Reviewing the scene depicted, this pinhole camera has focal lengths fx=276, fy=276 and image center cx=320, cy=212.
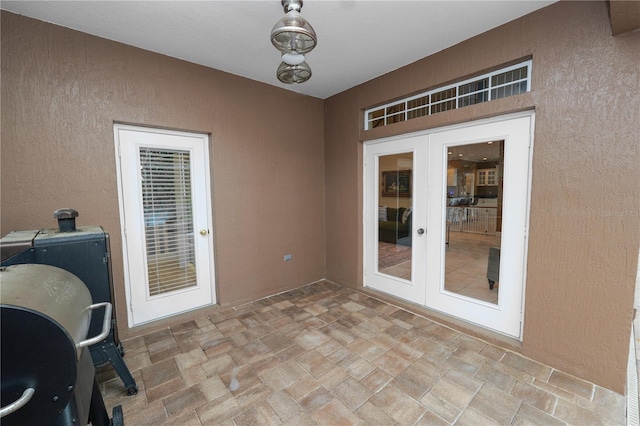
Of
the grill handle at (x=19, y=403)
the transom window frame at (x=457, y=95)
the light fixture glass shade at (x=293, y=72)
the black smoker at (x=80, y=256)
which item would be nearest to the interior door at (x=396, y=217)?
the transom window frame at (x=457, y=95)

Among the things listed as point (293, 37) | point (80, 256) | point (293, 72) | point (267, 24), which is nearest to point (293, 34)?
point (293, 37)

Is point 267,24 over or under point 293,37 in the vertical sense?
over

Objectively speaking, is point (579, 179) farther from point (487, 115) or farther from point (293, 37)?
point (293, 37)

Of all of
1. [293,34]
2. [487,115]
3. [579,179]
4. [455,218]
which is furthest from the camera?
[455,218]

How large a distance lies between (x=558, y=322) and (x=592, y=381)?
1.39ft

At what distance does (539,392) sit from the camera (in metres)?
1.95

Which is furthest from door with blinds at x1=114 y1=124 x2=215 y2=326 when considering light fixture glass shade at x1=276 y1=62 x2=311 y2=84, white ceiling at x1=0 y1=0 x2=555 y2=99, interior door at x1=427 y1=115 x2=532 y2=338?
interior door at x1=427 y1=115 x2=532 y2=338

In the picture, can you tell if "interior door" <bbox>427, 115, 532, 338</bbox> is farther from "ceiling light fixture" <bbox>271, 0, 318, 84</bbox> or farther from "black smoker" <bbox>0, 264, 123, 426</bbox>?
"black smoker" <bbox>0, 264, 123, 426</bbox>

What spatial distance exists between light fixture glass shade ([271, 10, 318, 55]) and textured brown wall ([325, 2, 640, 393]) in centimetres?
167

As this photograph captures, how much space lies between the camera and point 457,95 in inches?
108

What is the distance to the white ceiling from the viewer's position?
80.8 inches

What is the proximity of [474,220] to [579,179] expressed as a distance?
885 mm

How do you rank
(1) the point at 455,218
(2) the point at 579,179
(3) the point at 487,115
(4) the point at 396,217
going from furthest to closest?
(4) the point at 396,217 → (1) the point at 455,218 → (3) the point at 487,115 → (2) the point at 579,179

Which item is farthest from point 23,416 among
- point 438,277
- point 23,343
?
point 438,277
